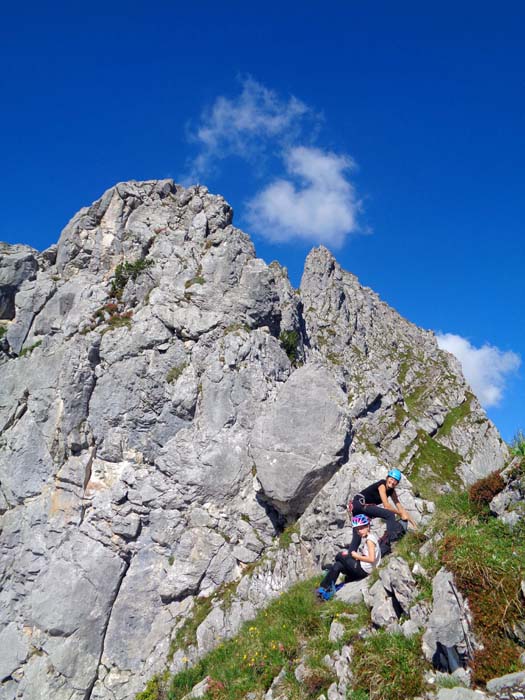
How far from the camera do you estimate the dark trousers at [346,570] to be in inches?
495

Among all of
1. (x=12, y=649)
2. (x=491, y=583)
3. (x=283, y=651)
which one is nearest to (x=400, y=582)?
(x=491, y=583)

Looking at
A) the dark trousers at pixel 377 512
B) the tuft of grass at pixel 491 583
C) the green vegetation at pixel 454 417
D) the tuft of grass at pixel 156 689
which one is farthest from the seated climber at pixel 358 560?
the green vegetation at pixel 454 417

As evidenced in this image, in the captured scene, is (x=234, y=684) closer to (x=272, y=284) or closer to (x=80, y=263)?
(x=272, y=284)

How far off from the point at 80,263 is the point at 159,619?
24.3 meters

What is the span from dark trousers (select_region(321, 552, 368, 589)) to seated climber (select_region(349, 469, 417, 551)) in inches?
15.8

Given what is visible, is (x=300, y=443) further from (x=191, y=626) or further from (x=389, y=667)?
(x=389, y=667)

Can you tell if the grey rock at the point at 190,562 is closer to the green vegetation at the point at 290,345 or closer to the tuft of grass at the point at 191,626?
the tuft of grass at the point at 191,626

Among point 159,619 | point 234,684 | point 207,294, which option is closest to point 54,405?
point 207,294

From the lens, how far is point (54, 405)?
25906 mm

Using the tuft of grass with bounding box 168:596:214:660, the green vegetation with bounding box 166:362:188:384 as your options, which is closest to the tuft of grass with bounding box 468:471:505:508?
the tuft of grass with bounding box 168:596:214:660

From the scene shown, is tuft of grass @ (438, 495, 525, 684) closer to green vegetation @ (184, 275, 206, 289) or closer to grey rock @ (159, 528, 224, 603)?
grey rock @ (159, 528, 224, 603)

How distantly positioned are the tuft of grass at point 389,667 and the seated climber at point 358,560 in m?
2.92

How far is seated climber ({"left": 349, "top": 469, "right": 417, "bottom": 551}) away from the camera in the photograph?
12609 mm

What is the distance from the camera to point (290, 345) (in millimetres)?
28203
